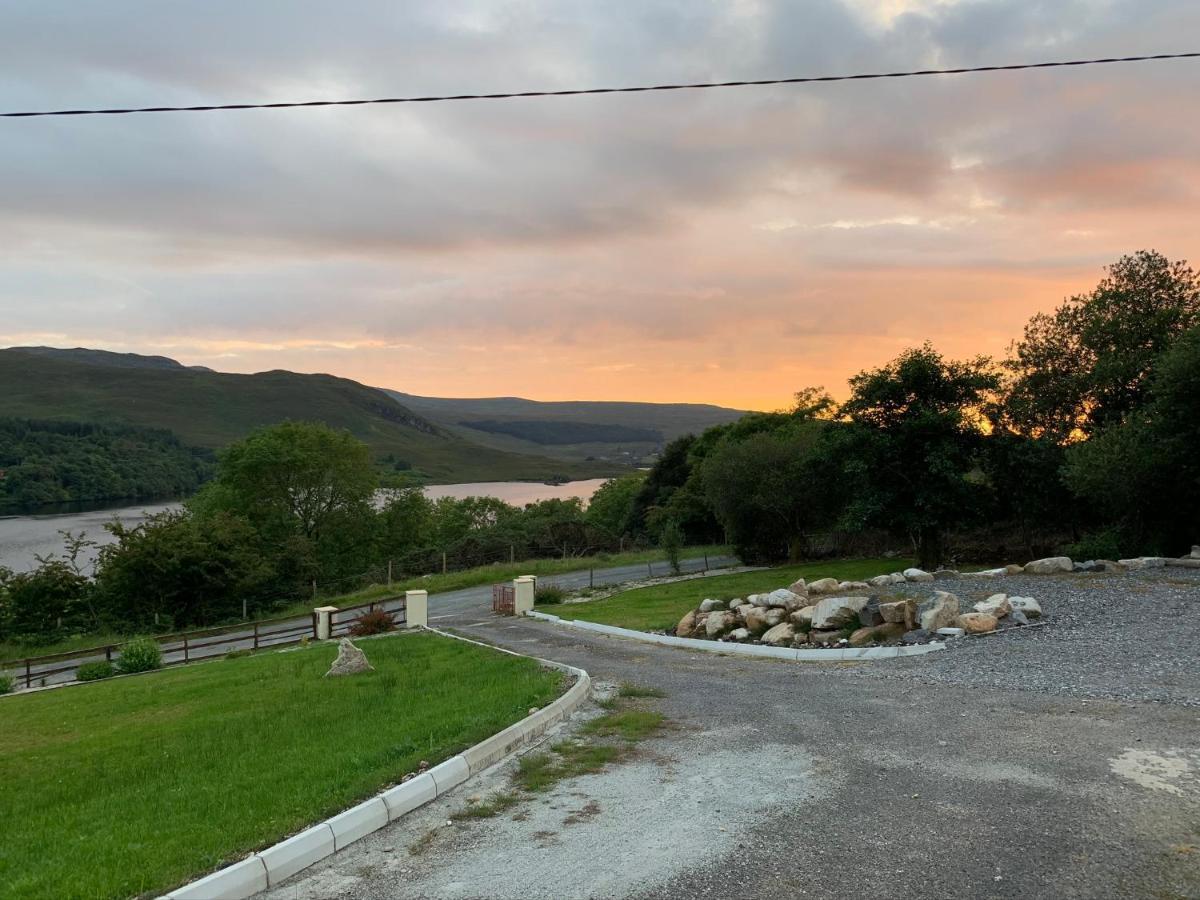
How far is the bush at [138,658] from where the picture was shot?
20938mm

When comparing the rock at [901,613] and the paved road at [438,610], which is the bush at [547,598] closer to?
the paved road at [438,610]

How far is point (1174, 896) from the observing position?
13.7 feet

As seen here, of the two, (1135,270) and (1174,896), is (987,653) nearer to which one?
(1174,896)

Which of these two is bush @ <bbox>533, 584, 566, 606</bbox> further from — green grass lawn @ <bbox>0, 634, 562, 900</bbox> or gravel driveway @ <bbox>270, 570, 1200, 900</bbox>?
gravel driveway @ <bbox>270, 570, 1200, 900</bbox>

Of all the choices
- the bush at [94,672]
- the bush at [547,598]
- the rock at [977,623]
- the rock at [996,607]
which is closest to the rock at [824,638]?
the rock at [977,623]

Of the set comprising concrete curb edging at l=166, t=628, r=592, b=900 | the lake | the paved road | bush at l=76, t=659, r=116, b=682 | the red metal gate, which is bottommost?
the paved road

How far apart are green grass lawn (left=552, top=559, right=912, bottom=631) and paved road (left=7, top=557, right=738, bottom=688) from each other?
4.60m

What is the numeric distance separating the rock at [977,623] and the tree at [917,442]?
13.4m

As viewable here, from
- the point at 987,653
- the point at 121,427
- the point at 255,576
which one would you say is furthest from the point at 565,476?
the point at 987,653

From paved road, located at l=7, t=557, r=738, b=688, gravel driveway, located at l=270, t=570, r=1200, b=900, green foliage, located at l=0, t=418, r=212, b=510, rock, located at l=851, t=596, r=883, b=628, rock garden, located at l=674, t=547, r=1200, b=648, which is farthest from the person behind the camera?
green foliage, located at l=0, t=418, r=212, b=510

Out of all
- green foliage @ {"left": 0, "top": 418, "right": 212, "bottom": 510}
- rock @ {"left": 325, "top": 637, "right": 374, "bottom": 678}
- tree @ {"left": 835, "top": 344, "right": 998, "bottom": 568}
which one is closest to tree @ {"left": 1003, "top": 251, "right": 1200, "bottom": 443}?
tree @ {"left": 835, "top": 344, "right": 998, "bottom": 568}

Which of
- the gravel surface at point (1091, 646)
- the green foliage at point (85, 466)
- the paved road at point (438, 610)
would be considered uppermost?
the green foliage at point (85, 466)

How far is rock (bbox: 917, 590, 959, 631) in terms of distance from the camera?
1284cm

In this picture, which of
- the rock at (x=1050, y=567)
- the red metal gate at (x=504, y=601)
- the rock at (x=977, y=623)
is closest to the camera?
the rock at (x=977, y=623)
